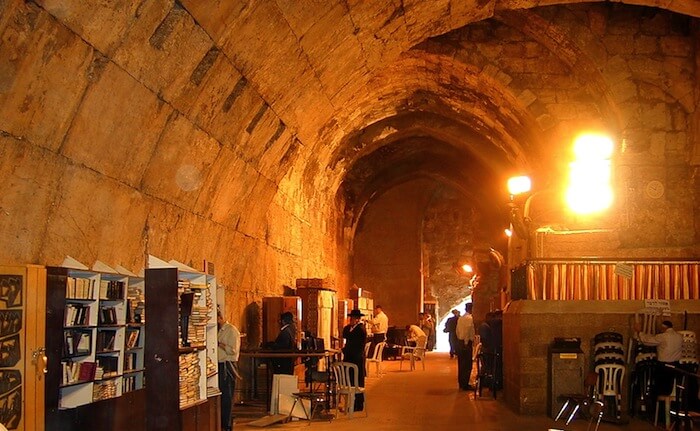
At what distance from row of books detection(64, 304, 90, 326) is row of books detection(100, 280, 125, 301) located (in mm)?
282

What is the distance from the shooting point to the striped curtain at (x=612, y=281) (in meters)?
11.7

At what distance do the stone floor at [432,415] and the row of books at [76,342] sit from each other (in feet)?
11.3

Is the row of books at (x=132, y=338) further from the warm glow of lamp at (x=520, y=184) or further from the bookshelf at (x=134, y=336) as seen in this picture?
the warm glow of lamp at (x=520, y=184)

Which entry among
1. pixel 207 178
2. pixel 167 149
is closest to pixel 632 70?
pixel 207 178

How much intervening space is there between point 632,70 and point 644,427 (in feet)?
18.8

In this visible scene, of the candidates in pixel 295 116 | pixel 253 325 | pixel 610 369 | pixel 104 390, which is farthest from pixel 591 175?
pixel 104 390

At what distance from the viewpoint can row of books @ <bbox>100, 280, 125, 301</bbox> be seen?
6.88 m

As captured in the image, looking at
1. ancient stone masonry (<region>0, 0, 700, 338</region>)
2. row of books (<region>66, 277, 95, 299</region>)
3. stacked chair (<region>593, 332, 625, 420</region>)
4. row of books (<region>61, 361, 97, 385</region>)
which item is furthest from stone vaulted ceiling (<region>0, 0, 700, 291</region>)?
stacked chair (<region>593, 332, 625, 420</region>)

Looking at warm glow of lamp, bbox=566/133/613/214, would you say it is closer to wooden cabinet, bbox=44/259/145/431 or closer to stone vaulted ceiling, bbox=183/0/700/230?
stone vaulted ceiling, bbox=183/0/700/230

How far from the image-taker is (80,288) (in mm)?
6461

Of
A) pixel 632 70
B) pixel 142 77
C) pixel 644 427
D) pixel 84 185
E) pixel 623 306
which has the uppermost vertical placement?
pixel 632 70

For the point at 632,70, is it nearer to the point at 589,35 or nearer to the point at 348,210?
the point at 589,35

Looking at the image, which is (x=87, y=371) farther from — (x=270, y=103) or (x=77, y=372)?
(x=270, y=103)

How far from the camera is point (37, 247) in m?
6.28
